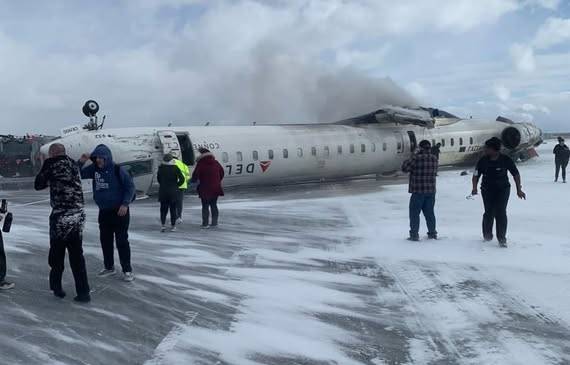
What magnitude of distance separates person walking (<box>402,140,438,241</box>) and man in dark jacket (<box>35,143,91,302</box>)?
547 cm

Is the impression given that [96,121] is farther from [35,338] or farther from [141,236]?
[35,338]

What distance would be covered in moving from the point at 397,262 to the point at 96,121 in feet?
44.6

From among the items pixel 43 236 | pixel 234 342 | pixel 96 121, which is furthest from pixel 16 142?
pixel 234 342

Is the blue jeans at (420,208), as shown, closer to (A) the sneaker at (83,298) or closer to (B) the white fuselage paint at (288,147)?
(A) the sneaker at (83,298)

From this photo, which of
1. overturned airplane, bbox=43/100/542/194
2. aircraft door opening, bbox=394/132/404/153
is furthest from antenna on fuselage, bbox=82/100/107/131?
aircraft door opening, bbox=394/132/404/153

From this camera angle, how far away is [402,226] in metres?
10.9

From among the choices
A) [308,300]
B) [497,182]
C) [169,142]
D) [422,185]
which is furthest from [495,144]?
[169,142]

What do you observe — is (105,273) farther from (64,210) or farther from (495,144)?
(495,144)

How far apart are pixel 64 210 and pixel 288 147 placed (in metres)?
13.9

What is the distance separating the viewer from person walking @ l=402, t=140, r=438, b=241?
9219 millimetres

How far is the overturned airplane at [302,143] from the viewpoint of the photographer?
16.7 meters

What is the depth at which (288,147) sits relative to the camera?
1945cm

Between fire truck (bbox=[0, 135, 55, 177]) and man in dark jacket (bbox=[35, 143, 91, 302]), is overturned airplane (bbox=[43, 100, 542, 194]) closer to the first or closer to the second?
man in dark jacket (bbox=[35, 143, 91, 302])

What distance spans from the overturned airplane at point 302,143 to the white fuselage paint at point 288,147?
0.03m
